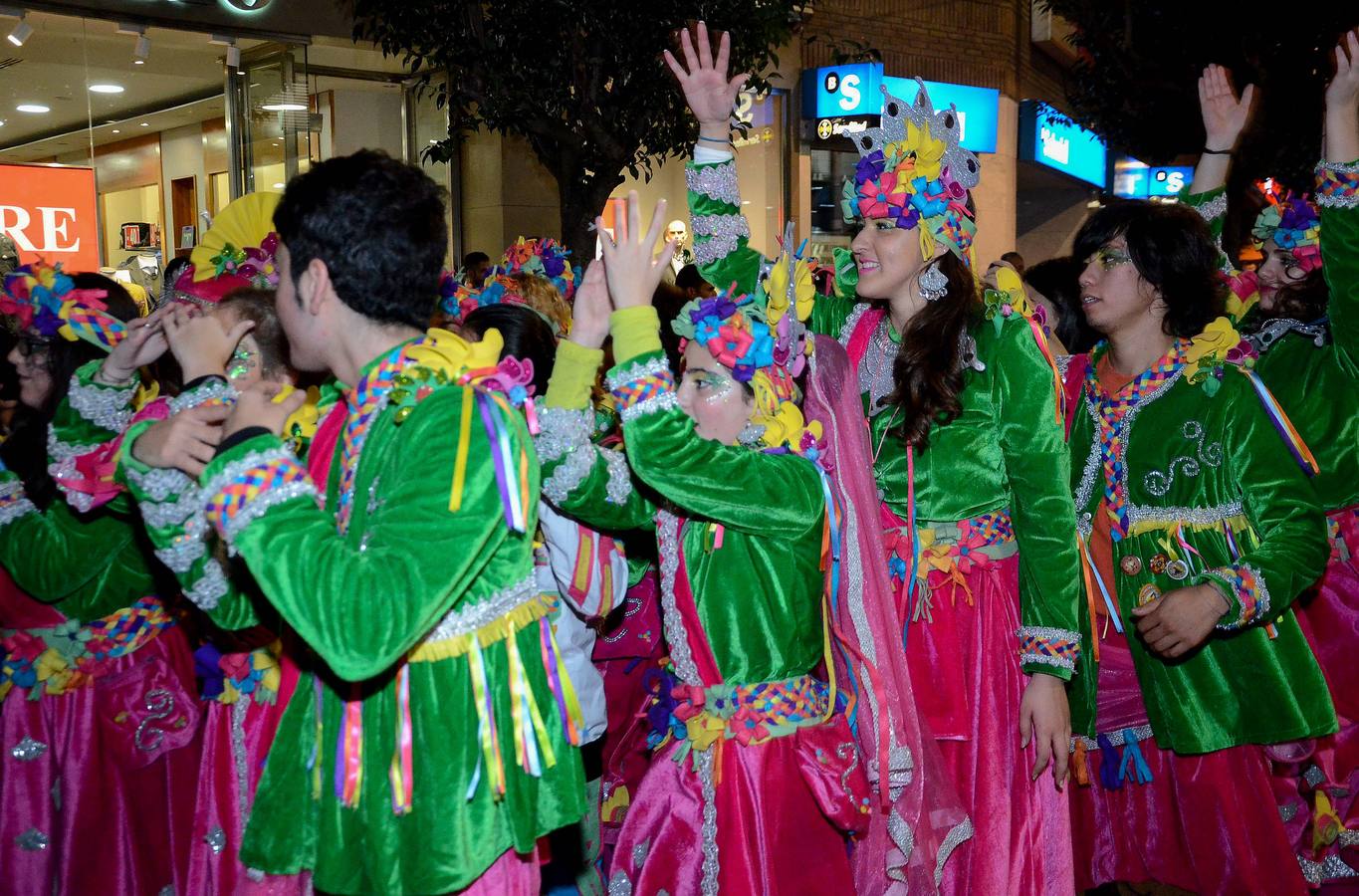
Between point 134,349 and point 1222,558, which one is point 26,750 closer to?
point 134,349

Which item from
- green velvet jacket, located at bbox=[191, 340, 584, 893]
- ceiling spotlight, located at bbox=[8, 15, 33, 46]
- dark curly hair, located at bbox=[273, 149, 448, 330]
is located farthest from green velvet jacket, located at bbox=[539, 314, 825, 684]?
ceiling spotlight, located at bbox=[8, 15, 33, 46]

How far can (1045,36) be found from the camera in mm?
17109

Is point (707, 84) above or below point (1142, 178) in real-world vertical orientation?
below

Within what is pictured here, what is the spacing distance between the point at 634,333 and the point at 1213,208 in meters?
2.85

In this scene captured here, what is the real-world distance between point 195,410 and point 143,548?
51.0 inches

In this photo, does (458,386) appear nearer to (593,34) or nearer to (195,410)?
(195,410)

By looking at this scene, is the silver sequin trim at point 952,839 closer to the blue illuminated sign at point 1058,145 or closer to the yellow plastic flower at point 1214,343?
the yellow plastic flower at point 1214,343

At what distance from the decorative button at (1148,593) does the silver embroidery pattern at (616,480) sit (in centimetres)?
182

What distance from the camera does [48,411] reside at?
11.2 ft

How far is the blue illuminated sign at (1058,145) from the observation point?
16750 millimetres

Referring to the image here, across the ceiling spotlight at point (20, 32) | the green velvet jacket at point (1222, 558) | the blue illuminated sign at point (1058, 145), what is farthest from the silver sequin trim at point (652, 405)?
the blue illuminated sign at point (1058, 145)

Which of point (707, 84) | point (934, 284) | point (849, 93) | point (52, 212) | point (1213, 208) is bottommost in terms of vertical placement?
point (934, 284)

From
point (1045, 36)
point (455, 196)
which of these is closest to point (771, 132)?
point (455, 196)

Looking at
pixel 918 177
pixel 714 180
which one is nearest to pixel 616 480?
pixel 714 180
